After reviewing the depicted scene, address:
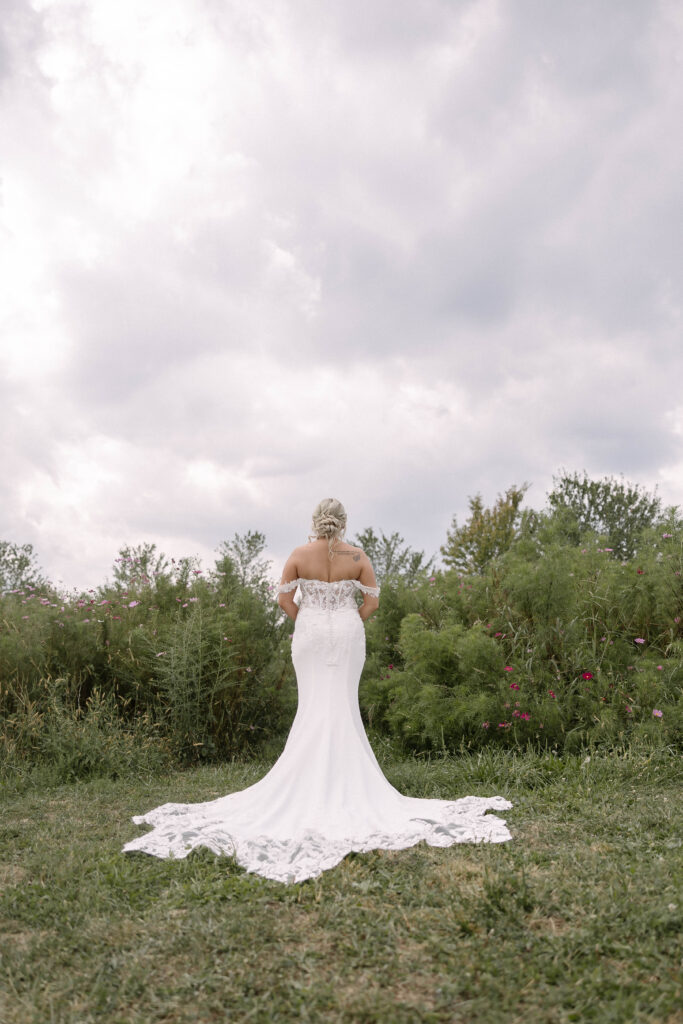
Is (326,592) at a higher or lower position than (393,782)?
higher

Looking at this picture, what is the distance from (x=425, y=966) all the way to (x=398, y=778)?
3703 mm

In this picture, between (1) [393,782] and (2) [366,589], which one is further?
(1) [393,782]

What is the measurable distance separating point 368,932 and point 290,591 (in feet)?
10.1

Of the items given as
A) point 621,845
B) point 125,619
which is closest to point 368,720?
point 125,619

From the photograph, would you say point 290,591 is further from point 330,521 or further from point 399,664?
point 399,664

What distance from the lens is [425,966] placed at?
3168mm

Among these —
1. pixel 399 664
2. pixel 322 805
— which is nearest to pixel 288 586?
pixel 322 805

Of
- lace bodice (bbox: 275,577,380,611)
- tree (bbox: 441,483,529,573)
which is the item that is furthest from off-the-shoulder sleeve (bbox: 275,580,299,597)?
tree (bbox: 441,483,529,573)

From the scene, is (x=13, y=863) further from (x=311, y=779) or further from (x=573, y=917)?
(x=573, y=917)

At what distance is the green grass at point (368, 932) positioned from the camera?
9.64 ft

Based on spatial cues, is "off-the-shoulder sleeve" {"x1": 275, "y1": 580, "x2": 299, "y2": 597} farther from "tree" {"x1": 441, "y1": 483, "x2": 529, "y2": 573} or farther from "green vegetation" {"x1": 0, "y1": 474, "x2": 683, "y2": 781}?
"tree" {"x1": 441, "y1": 483, "x2": 529, "y2": 573}

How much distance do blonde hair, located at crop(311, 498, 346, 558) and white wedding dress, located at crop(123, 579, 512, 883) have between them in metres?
0.38

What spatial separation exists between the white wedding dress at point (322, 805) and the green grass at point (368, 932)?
0.19 m

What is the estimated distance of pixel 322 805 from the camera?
5344mm
